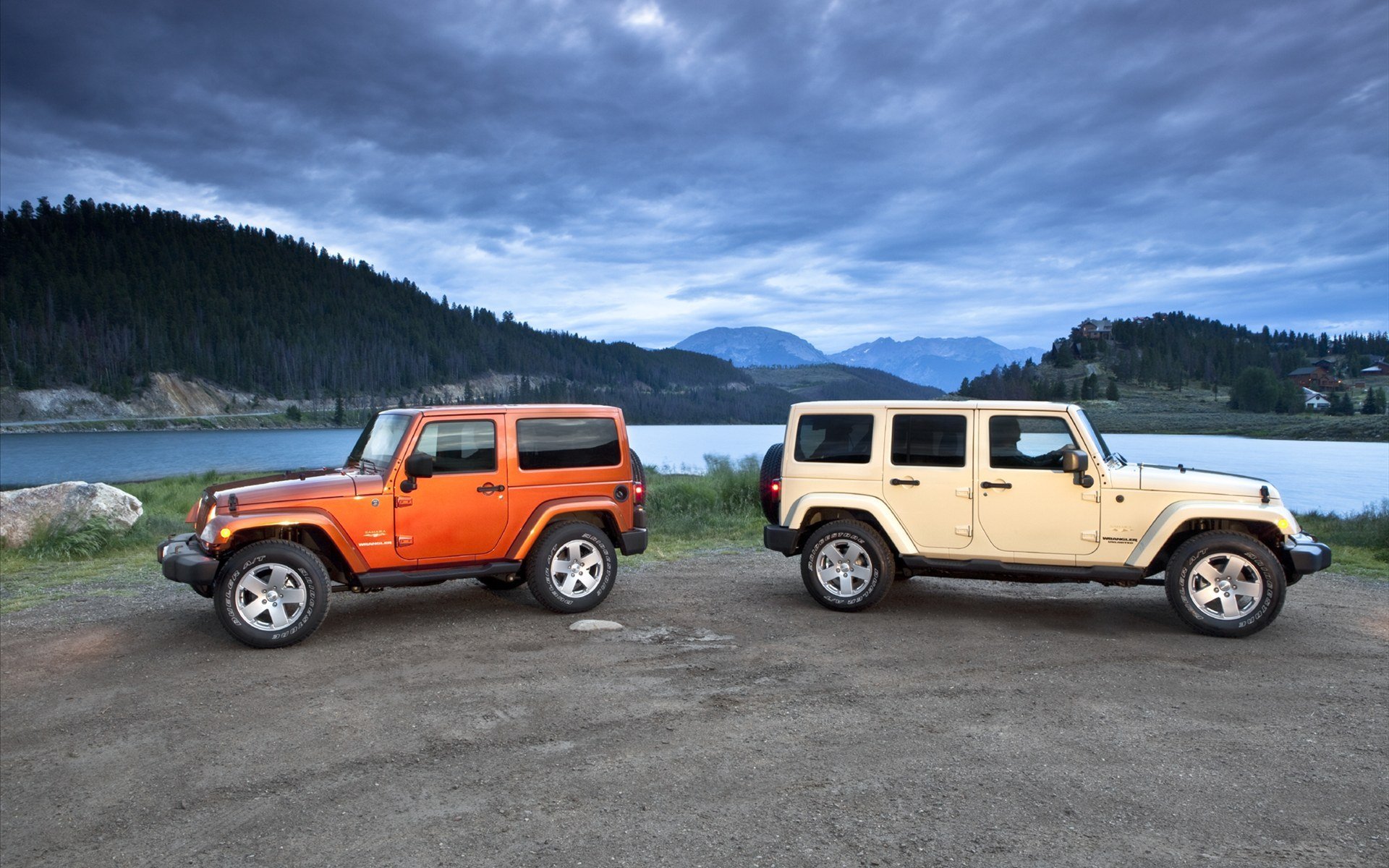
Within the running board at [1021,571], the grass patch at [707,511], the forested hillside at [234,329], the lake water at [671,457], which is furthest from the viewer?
the forested hillside at [234,329]

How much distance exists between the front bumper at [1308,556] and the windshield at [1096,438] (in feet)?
5.06

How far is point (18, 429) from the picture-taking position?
350ft

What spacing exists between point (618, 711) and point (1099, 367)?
108 m

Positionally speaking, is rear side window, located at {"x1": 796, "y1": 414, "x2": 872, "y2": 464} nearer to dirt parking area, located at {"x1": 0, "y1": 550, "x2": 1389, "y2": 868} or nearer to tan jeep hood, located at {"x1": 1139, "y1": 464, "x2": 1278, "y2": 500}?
dirt parking area, located at {"x1": 0, "y1": 550, "x2": 1389, "y2": 868}

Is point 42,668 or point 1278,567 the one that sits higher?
point 1278,567

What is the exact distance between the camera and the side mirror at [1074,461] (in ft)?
24.1

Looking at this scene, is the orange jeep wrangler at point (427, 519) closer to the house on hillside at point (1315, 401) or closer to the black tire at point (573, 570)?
the black tire at point (573, 570)

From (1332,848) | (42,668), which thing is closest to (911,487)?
(1332,848)

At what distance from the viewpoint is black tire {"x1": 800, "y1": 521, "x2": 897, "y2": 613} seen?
8117mm

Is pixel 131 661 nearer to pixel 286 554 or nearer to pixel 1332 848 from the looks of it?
pixel 286 554

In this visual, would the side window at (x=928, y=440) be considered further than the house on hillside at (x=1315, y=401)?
No

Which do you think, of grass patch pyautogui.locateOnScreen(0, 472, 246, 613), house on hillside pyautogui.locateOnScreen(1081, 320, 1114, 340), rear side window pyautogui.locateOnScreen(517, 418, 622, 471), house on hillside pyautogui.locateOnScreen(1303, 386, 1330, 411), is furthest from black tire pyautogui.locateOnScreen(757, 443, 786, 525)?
house on hillside pyautogui.locateOnScreen(1081, 320, 1114, 340)

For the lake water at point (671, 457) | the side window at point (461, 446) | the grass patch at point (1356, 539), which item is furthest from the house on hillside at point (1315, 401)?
the side window at point (461, 446)

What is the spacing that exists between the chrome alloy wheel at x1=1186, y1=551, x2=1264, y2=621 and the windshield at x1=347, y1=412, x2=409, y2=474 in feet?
23.6
